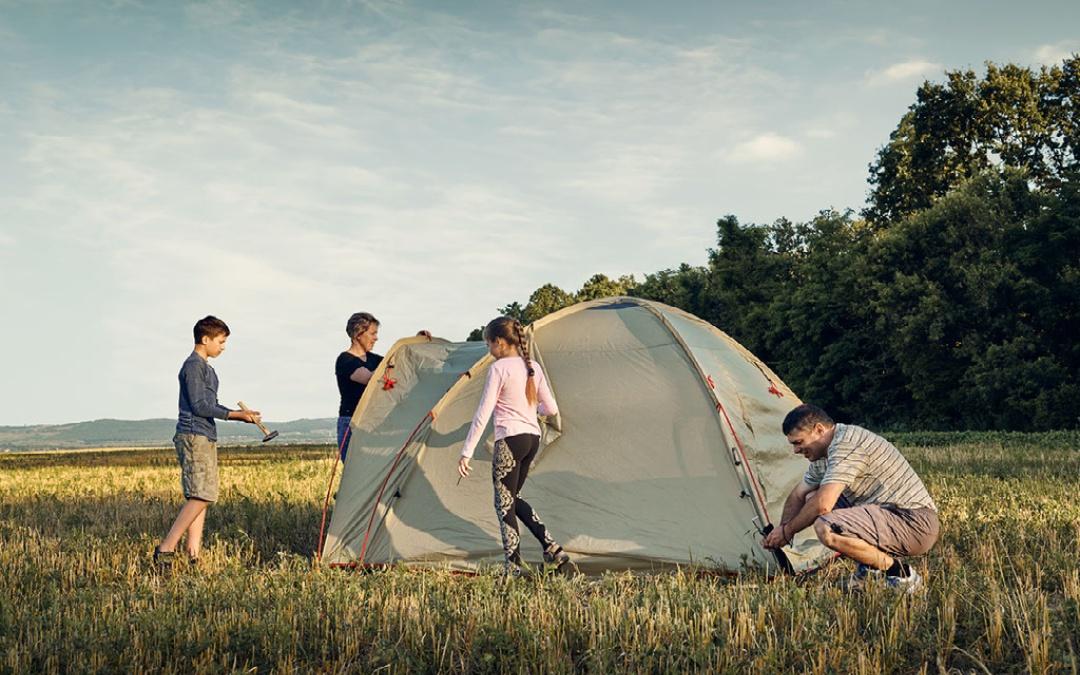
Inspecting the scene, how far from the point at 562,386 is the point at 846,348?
3877cm

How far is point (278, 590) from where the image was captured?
22.5 feet

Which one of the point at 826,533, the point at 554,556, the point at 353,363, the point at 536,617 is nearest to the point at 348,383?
the point at 353,363

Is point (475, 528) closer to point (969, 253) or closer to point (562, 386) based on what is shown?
point (562, 386)

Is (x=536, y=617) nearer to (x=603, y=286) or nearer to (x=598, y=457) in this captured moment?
(x=598, y=457)

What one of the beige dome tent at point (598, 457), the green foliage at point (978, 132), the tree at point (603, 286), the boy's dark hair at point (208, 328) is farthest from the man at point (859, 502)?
the tree at point (603, 286)

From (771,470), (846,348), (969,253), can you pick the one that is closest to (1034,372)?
(969,253)

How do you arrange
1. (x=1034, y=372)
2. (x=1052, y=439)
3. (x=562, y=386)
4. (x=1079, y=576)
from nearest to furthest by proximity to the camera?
1. (x=1079, y=576)
2. (x=562, y=386)
3. (x=1052, y=439)
4. (x=1034, y=372)

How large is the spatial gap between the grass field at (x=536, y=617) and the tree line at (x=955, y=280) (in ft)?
96.5

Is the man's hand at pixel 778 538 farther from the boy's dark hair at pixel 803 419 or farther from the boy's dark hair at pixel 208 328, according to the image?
the boy's dark hair at pixel 208 328

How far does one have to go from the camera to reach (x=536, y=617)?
19.1 feet

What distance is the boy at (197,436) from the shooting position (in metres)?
8.43

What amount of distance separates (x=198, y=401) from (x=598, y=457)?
379 cm

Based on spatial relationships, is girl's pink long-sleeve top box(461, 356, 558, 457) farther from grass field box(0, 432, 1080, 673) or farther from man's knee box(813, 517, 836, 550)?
man's knee box(813, 517, 836, 550)

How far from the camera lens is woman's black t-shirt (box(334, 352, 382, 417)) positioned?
32.2 ft
